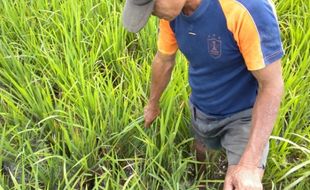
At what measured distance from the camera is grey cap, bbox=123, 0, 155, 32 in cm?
112

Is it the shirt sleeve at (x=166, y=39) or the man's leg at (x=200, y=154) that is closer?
the shirt sleeve at (x=166, y=39)

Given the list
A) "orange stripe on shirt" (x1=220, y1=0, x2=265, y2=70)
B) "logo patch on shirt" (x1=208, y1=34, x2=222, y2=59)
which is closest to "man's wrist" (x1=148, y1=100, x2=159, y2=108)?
"logo patch on shirt" (x1=208, y1=34, x2=222, y2=59)

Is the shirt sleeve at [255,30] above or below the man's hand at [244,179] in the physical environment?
above

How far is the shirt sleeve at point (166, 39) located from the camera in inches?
54.6

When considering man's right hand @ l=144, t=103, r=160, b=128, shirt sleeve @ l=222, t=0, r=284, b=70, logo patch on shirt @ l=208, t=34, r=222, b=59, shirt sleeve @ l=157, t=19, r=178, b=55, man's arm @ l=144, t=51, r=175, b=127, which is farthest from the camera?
man's right hand @ l=144, t=103, r=160, b=128

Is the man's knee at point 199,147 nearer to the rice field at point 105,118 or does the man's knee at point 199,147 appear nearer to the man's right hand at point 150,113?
the rice field at point 105,118

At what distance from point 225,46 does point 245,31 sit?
0.10m

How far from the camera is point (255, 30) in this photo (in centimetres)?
111

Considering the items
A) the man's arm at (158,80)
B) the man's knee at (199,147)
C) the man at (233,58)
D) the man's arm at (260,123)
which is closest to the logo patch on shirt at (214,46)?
the man at (233,58)

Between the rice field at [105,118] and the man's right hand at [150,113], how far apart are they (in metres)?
0.03

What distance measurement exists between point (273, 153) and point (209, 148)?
22cm

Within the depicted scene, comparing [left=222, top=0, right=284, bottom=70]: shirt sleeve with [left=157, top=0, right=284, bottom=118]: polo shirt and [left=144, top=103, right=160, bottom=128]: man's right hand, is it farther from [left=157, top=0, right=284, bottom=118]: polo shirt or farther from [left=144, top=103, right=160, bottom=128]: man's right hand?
[left=144, top=103, right=160, bottom=128]: man's right hand

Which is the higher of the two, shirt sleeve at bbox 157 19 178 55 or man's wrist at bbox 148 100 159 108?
shirt sleeve at bbox 157 19 178 55

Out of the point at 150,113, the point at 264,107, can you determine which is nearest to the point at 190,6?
the point at 264,107
